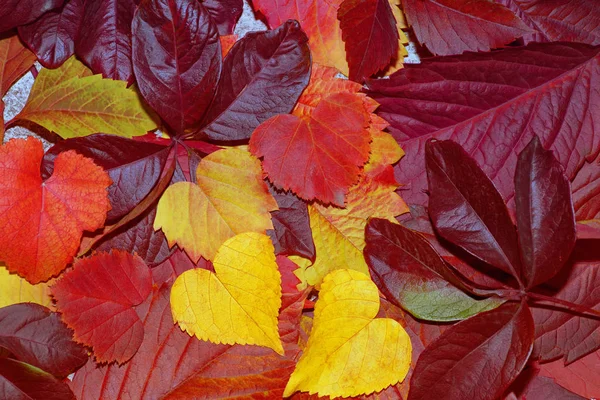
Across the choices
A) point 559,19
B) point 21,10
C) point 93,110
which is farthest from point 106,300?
point 559,19

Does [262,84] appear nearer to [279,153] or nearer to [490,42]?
[279,153]

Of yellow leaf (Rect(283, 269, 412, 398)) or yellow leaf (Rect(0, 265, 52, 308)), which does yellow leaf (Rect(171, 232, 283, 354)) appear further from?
yellow leaf (Rect(0, 265, 52, 308))

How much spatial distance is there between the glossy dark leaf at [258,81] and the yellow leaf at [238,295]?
0.38 ft

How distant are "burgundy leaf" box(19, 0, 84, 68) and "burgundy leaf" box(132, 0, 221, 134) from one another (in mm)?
111

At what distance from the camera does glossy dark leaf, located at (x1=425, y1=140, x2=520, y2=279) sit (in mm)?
629

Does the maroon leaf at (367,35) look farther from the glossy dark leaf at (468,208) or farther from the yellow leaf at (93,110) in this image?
the yellow leaf at (93,110)

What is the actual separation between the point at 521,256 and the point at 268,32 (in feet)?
1.07

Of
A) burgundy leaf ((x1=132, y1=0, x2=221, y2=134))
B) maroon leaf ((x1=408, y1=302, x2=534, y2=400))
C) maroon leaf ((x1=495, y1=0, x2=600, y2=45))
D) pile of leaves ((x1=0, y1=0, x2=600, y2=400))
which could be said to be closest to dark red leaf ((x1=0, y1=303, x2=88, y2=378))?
pile of leaves ((x1=0, y1=0, x2=600, y2=400))

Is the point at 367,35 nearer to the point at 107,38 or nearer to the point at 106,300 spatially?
the point at 107,38

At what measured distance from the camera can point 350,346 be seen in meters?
0.66

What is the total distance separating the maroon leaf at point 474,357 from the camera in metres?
0.62

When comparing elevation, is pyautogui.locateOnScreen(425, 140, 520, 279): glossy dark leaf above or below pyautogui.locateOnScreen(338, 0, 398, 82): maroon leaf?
below

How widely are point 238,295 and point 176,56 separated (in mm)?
243

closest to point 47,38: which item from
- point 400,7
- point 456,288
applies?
point 400,7
